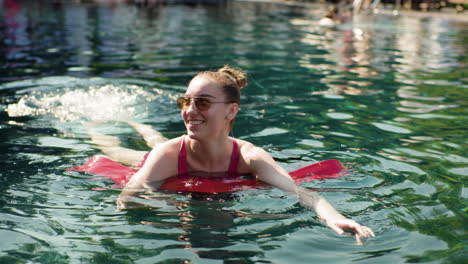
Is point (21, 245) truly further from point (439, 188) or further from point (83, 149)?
point (439, 188)

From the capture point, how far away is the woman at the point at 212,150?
413cm

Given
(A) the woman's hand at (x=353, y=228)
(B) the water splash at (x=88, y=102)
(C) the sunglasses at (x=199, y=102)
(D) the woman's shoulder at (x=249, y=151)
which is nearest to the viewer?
(A) the woman's hand at (x=353, y=228)

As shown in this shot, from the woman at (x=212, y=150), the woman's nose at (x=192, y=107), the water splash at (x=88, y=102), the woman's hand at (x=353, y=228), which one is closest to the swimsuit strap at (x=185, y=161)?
the woman at (x=212, y=150)

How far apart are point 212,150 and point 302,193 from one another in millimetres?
771

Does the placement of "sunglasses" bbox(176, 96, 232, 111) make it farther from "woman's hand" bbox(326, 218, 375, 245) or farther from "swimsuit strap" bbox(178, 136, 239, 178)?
"woman's hand" bbox(326, 218, 375, 245)

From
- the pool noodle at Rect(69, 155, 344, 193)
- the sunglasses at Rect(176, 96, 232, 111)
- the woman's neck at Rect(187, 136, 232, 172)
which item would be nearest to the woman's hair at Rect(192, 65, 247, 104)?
the sunglasses at Rect(176, 96, 232, 111)

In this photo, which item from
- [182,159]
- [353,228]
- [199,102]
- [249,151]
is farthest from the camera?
[249,151]

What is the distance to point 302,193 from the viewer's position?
4.18 meters

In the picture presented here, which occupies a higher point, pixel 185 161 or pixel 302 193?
pixel 185 161

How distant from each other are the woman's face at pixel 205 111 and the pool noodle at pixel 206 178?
0.40 meters

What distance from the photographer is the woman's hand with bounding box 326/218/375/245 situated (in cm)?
341

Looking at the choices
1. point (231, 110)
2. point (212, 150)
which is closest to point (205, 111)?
point (231, 110)

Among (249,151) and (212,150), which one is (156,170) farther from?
(249,151)

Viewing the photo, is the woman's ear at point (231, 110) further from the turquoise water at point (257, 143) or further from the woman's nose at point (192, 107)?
Answer: the turquoise water at point (257, 143)
